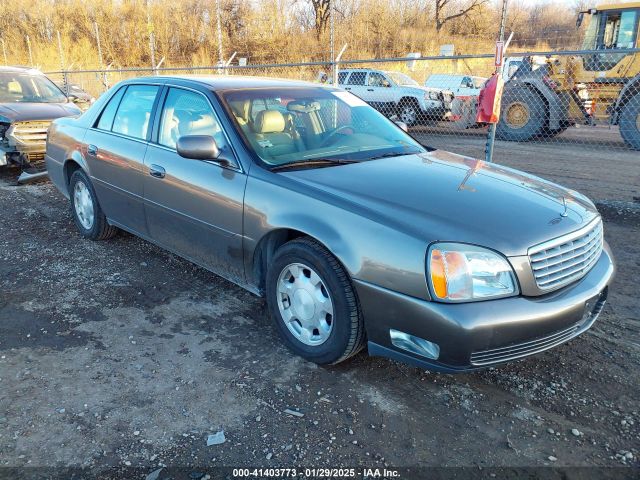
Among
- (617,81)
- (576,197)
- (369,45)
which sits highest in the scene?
(369,45)

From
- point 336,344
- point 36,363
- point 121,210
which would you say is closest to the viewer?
point 336,344

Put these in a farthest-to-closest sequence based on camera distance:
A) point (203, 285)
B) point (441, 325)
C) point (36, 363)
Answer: point (203, 285)
point (36, 363)
point (441, 325)

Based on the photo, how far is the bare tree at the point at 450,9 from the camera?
27.5 m

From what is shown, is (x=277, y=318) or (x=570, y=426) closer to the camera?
(x=570, y=426)

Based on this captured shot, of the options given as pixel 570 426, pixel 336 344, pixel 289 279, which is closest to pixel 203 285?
pixel 289 279

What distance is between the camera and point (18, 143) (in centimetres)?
799

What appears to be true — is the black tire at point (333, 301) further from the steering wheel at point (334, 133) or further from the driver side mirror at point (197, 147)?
the steering wheel at point (334, 133)

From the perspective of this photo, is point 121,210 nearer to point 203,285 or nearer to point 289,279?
point 203,285

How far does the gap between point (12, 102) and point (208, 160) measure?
7.20 meters

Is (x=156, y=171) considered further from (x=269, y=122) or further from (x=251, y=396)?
(x=251, y=396)

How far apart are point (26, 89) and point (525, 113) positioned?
36.2 feet

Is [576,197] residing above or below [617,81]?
below

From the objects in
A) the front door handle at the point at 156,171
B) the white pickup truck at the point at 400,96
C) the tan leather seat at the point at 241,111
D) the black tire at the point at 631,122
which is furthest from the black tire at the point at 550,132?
the front door handle at the point at 156,171

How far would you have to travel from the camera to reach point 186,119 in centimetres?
386
